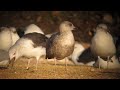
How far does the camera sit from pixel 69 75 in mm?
10203

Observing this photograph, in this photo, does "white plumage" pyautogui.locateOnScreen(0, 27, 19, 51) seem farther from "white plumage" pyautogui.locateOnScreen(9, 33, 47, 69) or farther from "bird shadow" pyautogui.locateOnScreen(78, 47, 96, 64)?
"bird shadow" pyautogui.locateOnScreen(78, 47, 96, 64)

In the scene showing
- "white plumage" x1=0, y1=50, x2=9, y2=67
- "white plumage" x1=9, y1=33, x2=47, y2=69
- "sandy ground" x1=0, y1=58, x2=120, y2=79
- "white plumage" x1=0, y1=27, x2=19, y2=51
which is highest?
"white plumage" x1=0, y1=27, x2=19, y2=51

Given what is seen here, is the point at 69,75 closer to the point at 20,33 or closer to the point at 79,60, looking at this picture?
the point at 79,60

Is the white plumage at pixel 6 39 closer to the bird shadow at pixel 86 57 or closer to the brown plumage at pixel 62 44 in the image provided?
the brown plumage at pixel 62 44

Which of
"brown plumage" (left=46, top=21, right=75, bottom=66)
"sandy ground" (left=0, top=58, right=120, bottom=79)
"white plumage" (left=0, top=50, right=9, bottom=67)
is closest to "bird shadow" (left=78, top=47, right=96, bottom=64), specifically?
"sandy ground" (left=0, top=58, right=120, bottom=79)

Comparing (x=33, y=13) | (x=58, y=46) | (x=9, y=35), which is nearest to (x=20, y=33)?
(x=9, y=35)

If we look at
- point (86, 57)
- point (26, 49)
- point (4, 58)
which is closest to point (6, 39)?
point (4, 58)

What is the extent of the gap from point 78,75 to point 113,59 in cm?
282

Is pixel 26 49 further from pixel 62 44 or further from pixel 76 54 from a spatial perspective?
pixel 76 54

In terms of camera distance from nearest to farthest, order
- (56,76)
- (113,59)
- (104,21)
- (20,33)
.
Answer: (56,76) → (113,59) → (20,33) → (104,21)

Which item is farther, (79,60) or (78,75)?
(79,60)

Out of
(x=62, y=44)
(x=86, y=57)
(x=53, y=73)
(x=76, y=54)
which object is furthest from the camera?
(x=76, y=54)

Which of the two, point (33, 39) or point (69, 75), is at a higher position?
point (33, 39)

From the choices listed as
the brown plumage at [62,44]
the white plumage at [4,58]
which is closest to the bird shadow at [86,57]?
the brown plumage at [62,44]
